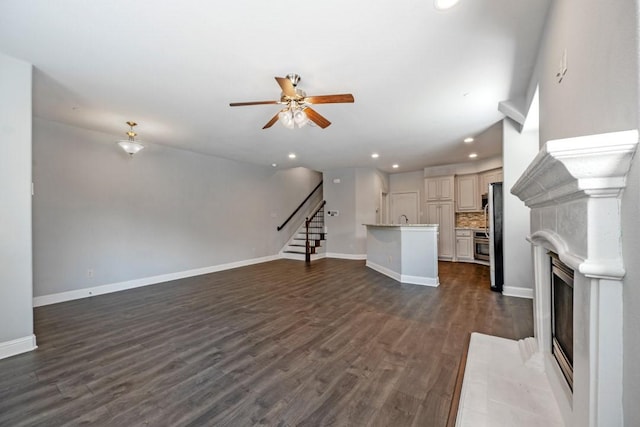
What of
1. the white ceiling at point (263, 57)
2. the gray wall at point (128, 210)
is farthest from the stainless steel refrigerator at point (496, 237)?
the gray wall at point (128, 210)

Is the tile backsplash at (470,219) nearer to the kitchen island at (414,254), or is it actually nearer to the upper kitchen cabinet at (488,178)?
the upper kitchen cabinet at (488,178)

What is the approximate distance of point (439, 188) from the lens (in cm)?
791

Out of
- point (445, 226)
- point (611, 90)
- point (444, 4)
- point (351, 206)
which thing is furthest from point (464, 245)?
point (611, 90)

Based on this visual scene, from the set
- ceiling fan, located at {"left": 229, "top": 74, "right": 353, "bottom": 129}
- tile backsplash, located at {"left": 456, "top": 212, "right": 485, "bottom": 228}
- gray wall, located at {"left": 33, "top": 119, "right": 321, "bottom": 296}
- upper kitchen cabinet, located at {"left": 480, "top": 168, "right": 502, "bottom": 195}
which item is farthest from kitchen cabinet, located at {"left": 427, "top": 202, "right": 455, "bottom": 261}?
ceiling fan, located at {"left": 229, "top": 74, "right": 353, "bottom": 129}

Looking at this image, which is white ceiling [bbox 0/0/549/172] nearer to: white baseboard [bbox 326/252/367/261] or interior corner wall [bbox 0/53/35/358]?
interior corner wall [bbox 0/53/35/358]

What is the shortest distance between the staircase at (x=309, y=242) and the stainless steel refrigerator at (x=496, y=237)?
4574 mm

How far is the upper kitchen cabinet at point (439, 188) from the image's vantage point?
7.75 m

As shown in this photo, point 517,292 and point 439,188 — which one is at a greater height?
point 439,188

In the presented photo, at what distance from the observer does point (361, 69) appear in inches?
109

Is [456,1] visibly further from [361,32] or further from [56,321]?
[56,321]

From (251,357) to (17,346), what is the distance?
7.40 ft

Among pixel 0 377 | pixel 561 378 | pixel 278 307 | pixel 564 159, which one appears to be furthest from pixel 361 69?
pixel 0 377

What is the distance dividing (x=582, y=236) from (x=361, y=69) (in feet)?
7.85

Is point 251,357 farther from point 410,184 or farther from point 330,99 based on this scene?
point 410,184
